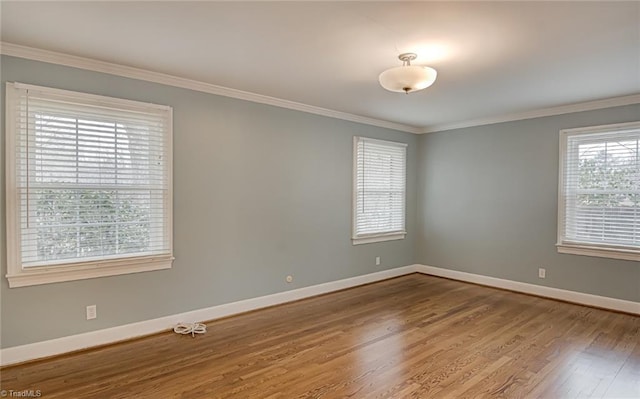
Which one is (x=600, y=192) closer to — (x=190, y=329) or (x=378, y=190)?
(x=378, y=190)

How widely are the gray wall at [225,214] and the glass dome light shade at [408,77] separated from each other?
75.4 inches

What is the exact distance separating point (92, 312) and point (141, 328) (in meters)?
0.46

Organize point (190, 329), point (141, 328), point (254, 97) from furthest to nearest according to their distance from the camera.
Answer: point (254, 97)
point (190, 329)
point (141, 328)

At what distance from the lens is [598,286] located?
4492 mm

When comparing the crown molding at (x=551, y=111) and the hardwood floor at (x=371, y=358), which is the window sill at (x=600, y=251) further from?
the crown molding at (x=551, y=111)

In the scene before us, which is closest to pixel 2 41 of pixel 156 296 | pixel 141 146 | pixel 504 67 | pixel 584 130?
pixel 141 146

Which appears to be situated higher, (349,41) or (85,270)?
(349,41)

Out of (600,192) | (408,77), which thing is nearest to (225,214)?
(408,77)

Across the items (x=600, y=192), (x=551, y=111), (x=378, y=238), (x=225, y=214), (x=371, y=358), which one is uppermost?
(x=551, y=111)

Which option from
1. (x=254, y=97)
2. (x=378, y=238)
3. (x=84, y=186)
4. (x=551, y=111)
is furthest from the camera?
(x=378, y=238)

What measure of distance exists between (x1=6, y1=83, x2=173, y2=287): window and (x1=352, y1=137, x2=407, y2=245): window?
9.06 ft

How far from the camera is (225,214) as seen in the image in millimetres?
4039

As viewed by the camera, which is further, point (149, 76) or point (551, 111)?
point (551, 111)

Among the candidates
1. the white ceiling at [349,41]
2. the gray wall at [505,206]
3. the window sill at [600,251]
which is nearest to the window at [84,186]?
the white ceiling at [349,41]
